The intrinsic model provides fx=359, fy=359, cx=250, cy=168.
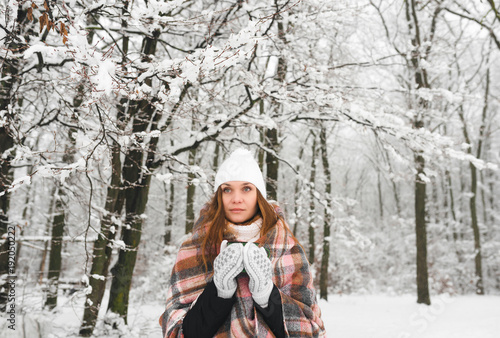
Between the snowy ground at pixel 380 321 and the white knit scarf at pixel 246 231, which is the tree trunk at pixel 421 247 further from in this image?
the white knit scarf at pixel 246 231

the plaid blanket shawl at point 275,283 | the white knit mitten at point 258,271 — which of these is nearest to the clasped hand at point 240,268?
the white knit mitten at point 258,271

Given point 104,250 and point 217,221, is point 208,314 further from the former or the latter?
point 104,250

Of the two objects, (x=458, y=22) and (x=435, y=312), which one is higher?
(x=458, y=22)

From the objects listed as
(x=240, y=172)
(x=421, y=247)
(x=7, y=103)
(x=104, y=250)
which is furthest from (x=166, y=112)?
(x=421, y=247)

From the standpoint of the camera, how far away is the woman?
1.59 meters

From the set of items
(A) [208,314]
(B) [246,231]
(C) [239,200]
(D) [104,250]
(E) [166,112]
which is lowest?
(A) [208,314]

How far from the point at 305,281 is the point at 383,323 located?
27.0ft

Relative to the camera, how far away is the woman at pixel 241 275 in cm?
159

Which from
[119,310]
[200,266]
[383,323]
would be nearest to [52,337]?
[119,310]

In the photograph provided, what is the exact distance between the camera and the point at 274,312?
65.4 inches

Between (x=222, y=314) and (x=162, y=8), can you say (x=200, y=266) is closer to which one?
(x=222, y=314)

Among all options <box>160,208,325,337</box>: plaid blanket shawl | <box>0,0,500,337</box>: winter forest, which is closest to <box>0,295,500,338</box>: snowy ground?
<box>0,0,500,337</box>: winter forest

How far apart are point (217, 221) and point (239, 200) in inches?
6.5

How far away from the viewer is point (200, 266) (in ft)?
6.30
